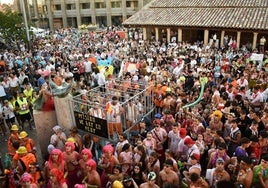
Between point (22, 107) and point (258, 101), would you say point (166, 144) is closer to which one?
point (258, 101)

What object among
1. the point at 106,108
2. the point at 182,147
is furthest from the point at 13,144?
the point at 182,147

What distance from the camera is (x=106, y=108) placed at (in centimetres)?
776

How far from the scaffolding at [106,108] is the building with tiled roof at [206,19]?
47.9ft

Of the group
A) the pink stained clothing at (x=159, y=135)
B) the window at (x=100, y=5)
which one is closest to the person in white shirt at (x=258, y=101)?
the pink stained clothing at (x=159, y=135)

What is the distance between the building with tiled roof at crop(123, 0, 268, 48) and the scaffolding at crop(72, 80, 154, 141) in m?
14.6

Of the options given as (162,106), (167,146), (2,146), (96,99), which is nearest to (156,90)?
(162,106)

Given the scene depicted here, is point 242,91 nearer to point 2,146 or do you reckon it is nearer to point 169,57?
point 169,57

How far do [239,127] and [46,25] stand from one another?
53.7 metres

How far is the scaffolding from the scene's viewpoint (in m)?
7.47

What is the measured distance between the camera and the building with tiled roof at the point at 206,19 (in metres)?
21.7

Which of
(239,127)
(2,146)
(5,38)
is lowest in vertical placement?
(2,146)

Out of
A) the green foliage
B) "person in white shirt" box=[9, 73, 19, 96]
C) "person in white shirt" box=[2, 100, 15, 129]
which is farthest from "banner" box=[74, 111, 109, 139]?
the green foliage

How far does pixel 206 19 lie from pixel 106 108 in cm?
1852

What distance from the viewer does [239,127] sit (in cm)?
734
